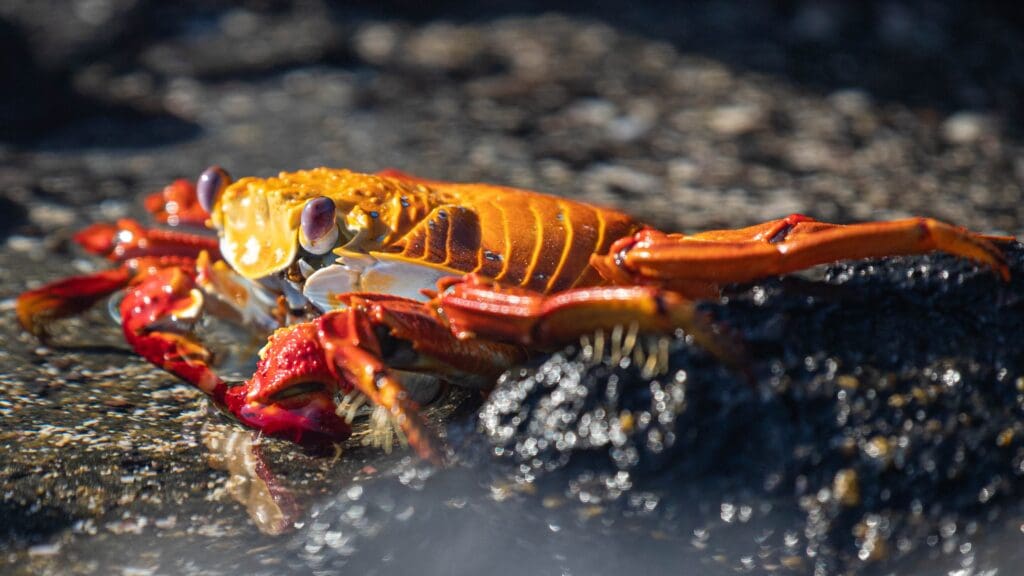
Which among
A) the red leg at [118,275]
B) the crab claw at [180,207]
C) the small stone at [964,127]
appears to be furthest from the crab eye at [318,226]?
the small stone at [964,127]

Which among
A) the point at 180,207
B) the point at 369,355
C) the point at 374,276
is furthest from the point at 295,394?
the point at 180,207

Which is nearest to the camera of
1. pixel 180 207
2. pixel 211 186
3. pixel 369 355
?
pixel 369 355

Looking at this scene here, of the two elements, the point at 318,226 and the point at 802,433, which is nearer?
the point at 802,433

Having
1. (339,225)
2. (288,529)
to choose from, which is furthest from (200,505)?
(339,225)

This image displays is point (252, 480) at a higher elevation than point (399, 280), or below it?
below

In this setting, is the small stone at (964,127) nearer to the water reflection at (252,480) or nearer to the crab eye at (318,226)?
the crab eye at (318,226)

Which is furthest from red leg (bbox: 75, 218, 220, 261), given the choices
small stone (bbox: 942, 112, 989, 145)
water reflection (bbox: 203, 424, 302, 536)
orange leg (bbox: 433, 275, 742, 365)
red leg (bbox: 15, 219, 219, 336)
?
small stone (bbox: 942, 112, 989, 145)

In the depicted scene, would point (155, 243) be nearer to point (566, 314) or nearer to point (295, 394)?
point (295, 394)
